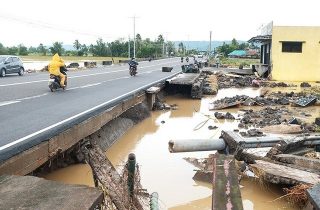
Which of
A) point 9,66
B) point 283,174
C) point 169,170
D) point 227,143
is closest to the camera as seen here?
point 283,174

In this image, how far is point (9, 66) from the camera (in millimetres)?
25734

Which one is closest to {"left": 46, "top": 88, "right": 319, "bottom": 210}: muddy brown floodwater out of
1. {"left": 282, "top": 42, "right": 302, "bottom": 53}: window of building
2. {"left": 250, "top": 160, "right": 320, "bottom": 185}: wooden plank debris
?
{"left": 250, "top": 160, "right": 320, "bottom": 185}: wooden plank debris

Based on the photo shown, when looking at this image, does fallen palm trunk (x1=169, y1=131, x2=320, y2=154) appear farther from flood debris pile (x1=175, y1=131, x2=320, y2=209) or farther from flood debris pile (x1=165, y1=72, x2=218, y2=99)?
flood debris pile (x1=165, y1=72, x2=218, y2=99)

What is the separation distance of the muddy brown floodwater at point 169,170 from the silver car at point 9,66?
507 inches

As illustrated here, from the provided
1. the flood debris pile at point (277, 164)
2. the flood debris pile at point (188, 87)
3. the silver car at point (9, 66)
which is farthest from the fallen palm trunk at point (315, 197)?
the silver car at point (9, 66)

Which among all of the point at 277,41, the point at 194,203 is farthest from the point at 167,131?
the point at 277,41

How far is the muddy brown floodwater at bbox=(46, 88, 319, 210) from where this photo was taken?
24.4ft

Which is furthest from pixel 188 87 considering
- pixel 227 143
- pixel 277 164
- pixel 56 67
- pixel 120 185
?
pixel 120 185

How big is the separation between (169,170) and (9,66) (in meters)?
19.6

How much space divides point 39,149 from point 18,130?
1480 mm

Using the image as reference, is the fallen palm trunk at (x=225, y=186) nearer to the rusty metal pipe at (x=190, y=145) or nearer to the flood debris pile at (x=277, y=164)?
the flood debris pile at (x=277, y=164)

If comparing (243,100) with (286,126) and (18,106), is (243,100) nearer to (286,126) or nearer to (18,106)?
(286,126)

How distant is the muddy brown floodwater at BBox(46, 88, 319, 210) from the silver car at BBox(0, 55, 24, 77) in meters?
12.9

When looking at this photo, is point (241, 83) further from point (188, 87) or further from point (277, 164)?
point (277, 164)
